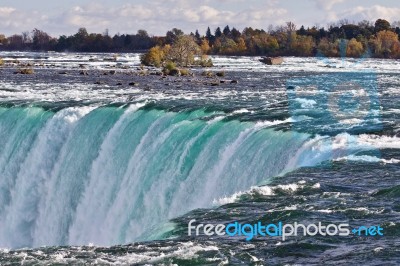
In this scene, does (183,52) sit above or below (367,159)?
above

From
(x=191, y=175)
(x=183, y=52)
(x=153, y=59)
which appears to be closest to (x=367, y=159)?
(x=191, y=175)

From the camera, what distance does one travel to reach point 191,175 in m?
25.1

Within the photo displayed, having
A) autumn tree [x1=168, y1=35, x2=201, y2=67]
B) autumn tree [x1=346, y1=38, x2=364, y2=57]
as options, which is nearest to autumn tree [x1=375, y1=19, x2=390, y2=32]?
autumn tree [x1=346, y1=38, x2=364, y2=57]

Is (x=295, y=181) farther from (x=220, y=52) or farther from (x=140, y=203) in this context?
(x=220, y=52)

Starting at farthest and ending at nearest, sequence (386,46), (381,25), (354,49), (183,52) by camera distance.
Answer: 1. (381,25)
2. (354,49)
3. (386,46)
4. (183,52)

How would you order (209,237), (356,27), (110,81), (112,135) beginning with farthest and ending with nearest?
(356,27), (110,81), (112,135), (209,237)

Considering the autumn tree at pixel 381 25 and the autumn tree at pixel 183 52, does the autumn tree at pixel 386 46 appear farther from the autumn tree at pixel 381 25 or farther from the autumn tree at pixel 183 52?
the autumn tree at pixel 183 52

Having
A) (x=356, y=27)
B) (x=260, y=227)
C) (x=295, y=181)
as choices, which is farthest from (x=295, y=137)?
(x=356, y=27)

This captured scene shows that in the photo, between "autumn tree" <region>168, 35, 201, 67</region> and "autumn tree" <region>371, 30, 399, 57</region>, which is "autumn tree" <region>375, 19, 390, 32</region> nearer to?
"autumn tree" <region>371, 30, 399, 57</region>

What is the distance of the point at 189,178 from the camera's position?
25.1 meters

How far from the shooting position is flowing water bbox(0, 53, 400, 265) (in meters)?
15.9

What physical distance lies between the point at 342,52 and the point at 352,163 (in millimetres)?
95415

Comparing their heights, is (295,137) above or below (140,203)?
above

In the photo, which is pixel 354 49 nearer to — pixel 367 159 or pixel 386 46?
pixel 386 46
